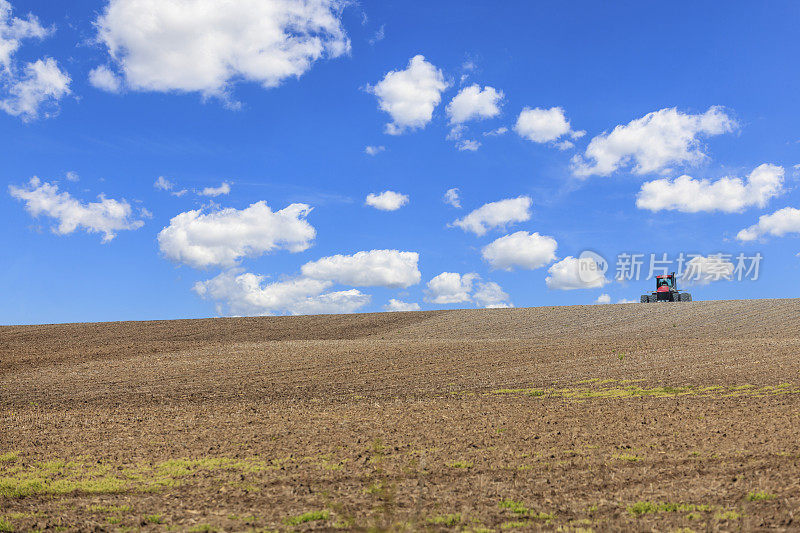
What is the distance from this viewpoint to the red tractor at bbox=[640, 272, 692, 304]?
50244 millimetres

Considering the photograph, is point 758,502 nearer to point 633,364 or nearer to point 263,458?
point 263,458

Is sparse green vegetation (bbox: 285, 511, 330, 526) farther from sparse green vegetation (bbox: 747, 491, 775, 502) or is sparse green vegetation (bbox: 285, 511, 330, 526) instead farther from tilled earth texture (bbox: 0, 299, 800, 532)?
sparse green vegetation (bbox: 747, 491, 775, 502)

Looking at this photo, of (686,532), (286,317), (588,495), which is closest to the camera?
(686,532)

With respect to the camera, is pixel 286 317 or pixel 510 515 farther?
pixel 286 317

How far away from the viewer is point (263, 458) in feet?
37.3

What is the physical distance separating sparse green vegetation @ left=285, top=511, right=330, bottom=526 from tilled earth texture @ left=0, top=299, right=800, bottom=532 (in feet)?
0.10

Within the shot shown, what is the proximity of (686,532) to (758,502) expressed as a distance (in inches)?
71.5

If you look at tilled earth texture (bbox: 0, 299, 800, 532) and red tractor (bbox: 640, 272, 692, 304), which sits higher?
red tractor (bbox: 640, 272, 692, 304)

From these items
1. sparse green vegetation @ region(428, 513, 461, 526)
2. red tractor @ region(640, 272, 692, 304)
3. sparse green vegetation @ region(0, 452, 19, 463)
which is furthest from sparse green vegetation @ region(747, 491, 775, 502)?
red tractor @ region(640, 272, 692, 304)

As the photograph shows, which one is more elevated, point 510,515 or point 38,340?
point 38,340

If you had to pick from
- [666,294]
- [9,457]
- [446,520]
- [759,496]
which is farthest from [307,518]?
[666,294]

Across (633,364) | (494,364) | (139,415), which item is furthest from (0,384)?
(633,364)

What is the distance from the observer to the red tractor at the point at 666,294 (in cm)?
5024

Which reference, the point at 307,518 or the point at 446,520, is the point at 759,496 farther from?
the point at 307,518
